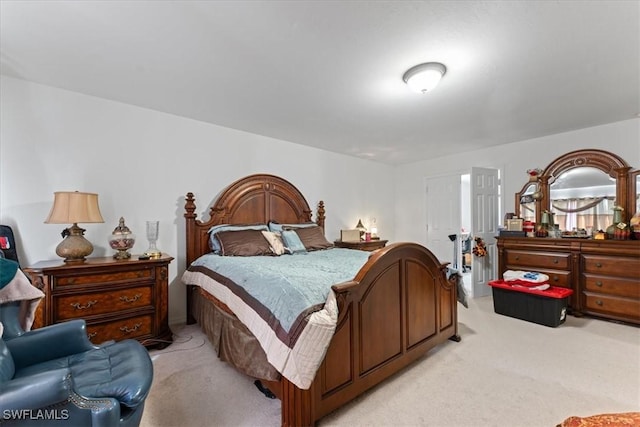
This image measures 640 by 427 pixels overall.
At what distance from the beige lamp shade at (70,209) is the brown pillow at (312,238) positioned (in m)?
2.14

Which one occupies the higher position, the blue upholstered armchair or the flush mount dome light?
the flush mount dome light

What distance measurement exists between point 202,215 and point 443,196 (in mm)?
4222

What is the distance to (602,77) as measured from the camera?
8.02ft

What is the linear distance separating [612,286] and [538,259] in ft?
2.39

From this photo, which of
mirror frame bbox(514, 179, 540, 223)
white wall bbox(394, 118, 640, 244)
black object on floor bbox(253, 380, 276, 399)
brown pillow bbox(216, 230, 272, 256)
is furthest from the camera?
mirror frame bbox(514, 179, 540, 223)

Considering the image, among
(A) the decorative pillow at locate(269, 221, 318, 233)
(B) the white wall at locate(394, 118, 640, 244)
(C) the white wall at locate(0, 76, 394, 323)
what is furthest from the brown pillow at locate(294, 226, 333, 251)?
(B) the white wall at locate(394, 118, 640, 244)

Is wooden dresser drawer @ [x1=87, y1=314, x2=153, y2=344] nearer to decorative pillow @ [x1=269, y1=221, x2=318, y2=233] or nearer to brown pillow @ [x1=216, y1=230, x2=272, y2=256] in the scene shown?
brown pillow @ [x1=216, y1=230, x2=272, y2=256]

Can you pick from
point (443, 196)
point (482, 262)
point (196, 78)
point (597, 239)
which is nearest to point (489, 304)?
point (482, 262)

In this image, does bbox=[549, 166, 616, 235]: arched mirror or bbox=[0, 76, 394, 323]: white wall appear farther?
bbox=[549, 166, 616, 235]: arched mirror

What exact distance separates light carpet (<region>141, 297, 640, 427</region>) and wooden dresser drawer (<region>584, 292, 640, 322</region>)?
1.21 ft

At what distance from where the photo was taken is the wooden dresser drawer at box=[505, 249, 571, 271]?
139 inches

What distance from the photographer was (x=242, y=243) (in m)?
3.08

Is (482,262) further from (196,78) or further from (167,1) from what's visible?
(167,1)

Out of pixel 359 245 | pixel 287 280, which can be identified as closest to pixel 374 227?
pixel 359 245
